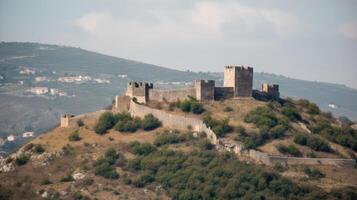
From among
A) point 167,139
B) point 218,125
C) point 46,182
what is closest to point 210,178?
point 218,125

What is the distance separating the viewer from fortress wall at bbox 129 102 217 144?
80.5 m

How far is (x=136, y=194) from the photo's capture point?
7481cm

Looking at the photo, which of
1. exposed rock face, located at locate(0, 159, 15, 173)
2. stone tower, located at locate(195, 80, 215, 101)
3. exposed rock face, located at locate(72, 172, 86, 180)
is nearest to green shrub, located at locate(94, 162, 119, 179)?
exposed rock face, located at locate(72, 172, 86, 180)

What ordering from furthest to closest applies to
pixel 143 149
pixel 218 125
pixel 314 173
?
pixel 218 125 → pixel 143 149 → pixel 314 173

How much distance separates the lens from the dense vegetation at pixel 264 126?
79500 millimetres

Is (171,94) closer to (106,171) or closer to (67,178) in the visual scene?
(106,171)

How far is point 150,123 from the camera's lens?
8325cm

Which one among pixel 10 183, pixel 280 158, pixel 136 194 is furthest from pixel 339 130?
pixel 10 183

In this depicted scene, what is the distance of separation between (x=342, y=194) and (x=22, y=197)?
19.8 meters

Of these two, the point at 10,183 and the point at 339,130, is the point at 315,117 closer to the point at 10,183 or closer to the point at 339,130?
the point at 339,130

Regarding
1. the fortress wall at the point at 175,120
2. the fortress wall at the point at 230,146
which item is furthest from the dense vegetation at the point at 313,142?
the fortress wall at the point at 175,120

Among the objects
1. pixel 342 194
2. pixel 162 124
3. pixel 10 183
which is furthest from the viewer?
pixel 162 124

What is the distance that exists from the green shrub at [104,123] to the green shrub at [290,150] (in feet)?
42.6

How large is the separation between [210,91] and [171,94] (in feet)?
9.57
